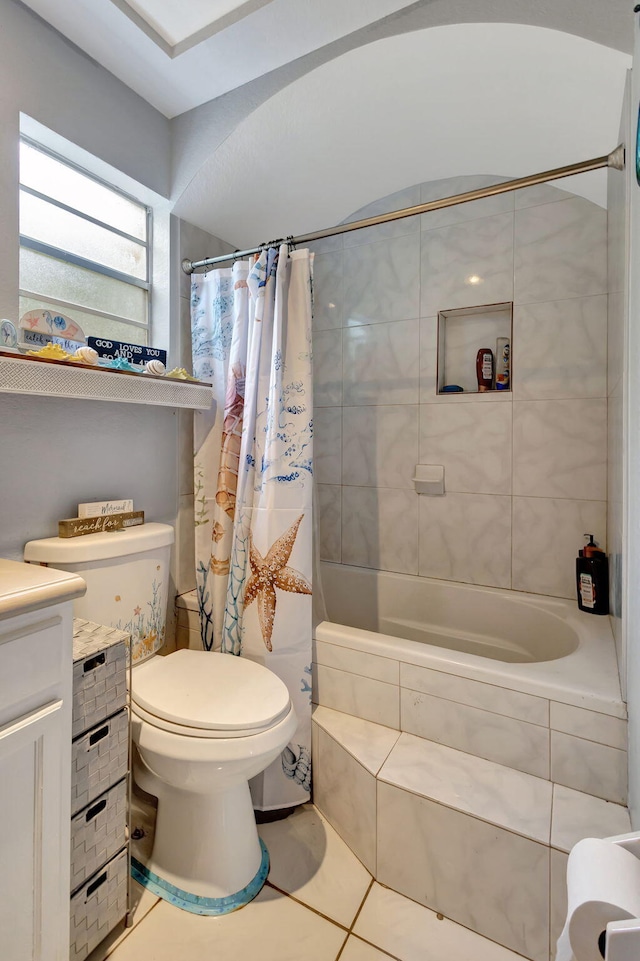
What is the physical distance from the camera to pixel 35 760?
864 mm

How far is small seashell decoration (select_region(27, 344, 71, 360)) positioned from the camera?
4.05ft

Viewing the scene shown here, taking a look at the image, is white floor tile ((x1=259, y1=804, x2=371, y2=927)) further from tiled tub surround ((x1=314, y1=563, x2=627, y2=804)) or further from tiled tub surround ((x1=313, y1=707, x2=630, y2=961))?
tiled tub surround ((x1=314, y1=563, x2=627, y2=804))

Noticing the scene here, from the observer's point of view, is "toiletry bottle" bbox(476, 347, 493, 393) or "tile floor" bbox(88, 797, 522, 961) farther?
"toiletry bottle" bbox(476, 347, 493, 393)

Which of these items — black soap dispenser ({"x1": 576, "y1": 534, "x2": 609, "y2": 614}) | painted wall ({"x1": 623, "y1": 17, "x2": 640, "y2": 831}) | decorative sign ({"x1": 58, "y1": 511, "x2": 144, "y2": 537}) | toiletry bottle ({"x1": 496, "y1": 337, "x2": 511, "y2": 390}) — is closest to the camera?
painted wall ({"x1": 623, "y1": 17, "x2": 640, "y2": 831})

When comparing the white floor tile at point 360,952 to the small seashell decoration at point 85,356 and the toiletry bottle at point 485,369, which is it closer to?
the small seashell decoration at point 85,356

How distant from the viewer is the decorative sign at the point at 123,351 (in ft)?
4.70

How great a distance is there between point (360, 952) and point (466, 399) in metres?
1.88

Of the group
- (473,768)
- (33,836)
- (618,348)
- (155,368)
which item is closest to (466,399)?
(618,348)

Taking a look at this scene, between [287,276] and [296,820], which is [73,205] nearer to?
[287,276]

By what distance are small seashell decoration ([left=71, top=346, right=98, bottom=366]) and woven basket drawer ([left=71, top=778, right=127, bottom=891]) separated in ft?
3.64

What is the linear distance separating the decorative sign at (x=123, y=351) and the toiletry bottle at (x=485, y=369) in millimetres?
1333

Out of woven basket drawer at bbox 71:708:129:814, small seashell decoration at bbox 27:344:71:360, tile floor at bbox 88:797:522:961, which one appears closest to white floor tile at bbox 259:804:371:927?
tile floor at bbox 88:797:522:961

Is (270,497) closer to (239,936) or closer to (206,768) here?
(206,768)


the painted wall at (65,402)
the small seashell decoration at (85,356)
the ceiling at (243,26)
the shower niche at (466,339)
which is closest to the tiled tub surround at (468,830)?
the painted wall at (65,402)
